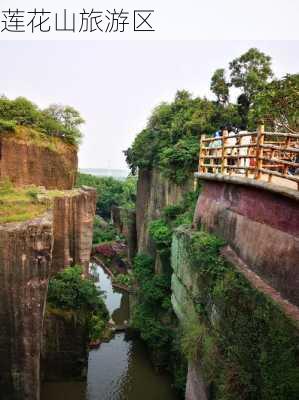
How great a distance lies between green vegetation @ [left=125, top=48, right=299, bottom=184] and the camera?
12531 mm

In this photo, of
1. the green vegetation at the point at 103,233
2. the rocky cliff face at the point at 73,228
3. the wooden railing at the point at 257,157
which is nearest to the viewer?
the wooden railing at the point at 257,157

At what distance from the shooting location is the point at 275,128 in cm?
1463

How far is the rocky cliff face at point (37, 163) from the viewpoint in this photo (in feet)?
50.0

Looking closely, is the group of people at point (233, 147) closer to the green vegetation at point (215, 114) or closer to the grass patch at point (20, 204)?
the green vegetation at point (215, 114)

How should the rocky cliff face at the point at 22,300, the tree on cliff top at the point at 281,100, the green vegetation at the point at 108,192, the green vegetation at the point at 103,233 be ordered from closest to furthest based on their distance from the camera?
1. the rocky cliff face at the point at 22,300
2. the tree on cliff top at the point at 281,100
3. the green vegetation at the point at 103,233
4. the green vegetation at the point at 108,192

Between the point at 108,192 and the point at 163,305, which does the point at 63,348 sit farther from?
the point at 108,192

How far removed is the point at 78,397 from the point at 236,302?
28.4ft

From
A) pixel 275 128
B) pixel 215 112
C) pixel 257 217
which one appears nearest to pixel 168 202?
pixel 215 112

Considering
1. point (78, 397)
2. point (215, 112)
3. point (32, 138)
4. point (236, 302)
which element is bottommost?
point (78, 397)

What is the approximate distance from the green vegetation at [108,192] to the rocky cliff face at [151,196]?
1800 centimetres

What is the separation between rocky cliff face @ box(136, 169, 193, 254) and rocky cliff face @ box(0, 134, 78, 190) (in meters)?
4.30

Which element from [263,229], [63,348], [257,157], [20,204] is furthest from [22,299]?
[257,157]

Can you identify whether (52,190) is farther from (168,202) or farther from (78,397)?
(78,397)

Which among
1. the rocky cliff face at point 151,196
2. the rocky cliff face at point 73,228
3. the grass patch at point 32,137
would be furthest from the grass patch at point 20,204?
the rocky cliff face at point 151,196
